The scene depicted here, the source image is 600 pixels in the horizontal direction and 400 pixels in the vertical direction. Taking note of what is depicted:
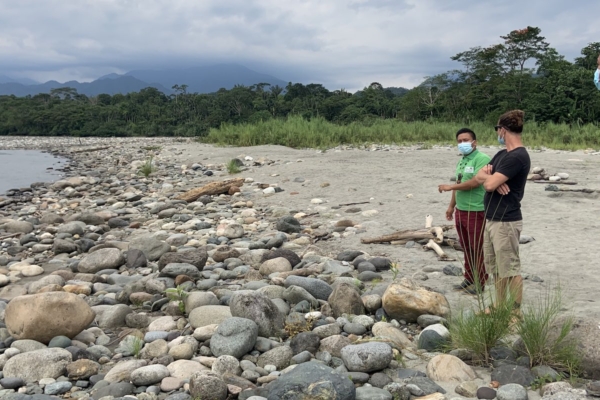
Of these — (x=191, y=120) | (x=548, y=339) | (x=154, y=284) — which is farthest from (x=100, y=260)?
(x=191, y=120)

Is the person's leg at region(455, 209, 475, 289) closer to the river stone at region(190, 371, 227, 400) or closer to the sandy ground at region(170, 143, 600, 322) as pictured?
the sandy ground at region(170, 143, 600, 322)

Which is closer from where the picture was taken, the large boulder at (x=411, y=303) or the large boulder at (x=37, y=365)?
the large boulder at (x=37, y=365)

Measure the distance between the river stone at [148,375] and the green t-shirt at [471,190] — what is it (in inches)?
104

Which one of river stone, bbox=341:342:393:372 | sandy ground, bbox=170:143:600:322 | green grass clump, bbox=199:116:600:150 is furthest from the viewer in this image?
green grass clump, bbox=199:116:600:150

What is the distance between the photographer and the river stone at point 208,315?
3.59 metres

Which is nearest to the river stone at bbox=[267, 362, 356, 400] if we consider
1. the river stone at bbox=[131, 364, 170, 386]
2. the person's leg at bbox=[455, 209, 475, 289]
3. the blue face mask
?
the river stone at bbox=[131, 364, 170, 386]

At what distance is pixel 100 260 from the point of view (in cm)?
542

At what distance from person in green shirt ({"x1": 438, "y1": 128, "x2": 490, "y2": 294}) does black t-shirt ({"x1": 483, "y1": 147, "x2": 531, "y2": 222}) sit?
16.8 inches

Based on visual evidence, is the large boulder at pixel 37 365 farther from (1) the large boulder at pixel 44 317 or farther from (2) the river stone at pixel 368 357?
(2) the river stone at pixel 368 357

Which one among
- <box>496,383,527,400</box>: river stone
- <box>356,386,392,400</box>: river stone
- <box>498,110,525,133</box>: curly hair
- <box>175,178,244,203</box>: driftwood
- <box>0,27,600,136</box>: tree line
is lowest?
<box>356,386,392,400</box>: river stone

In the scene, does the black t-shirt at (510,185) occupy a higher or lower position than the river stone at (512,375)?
A: higher

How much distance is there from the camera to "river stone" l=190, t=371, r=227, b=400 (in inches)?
103

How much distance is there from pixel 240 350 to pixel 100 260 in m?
2.91

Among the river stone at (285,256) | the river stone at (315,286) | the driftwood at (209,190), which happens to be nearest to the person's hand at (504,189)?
the river stone at (315,286)
